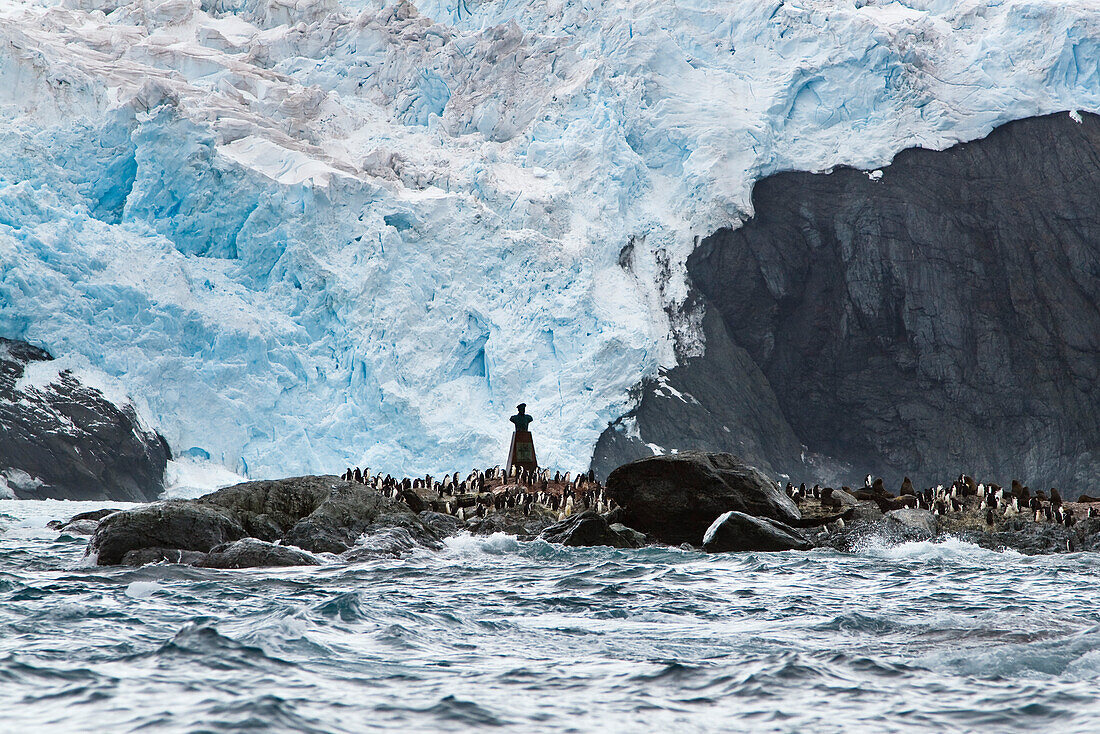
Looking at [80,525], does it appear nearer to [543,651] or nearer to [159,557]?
[159,557]

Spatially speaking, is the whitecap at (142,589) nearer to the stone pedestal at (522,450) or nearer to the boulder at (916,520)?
the boulder at (916,520)

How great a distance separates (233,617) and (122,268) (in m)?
23.6

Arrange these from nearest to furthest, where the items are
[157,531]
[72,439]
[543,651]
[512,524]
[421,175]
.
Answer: [543,651], [157,531], [512,524], [72,439], [421,175]

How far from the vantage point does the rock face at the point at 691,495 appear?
544 inches

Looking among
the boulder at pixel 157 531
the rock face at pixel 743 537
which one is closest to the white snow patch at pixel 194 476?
the boulder at pixel 157 531

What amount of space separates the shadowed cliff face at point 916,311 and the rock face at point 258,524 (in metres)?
21.4

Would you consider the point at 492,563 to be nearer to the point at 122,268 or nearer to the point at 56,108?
the point at 122,268

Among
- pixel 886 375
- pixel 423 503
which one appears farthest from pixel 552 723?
pixel 886 375

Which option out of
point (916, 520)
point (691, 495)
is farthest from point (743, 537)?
point (916, 520)

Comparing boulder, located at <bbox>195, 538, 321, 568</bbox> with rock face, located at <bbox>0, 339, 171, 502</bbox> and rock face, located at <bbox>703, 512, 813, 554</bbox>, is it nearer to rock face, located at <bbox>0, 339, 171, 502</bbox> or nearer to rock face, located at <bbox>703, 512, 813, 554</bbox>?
rock face, located at <bbox>703, 512, 813, 554</bbox>

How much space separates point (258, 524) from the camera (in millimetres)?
12086

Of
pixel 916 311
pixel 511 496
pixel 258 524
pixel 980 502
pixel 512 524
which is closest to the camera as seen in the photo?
pixel 258 524

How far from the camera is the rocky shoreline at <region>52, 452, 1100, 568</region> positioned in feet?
34.2

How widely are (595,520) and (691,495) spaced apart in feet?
5.78
